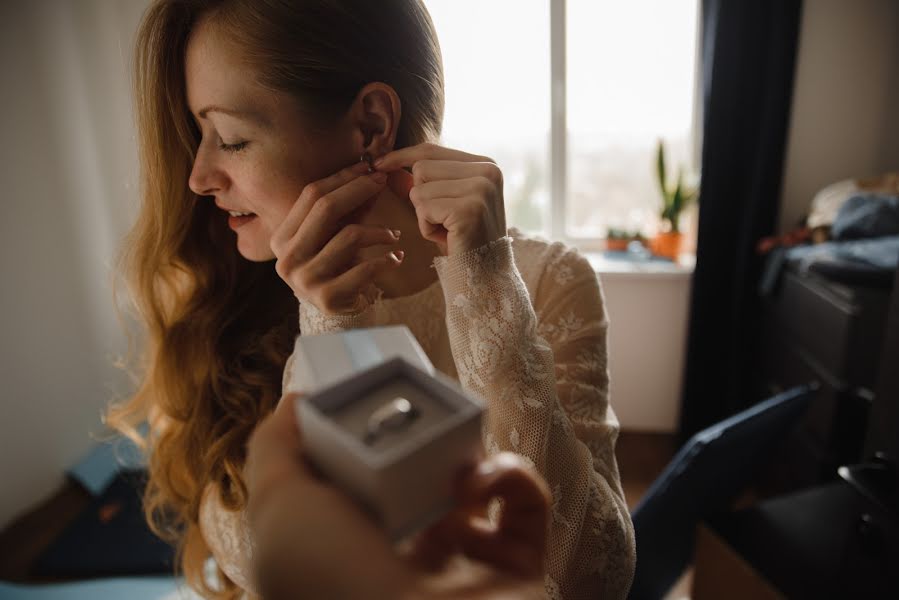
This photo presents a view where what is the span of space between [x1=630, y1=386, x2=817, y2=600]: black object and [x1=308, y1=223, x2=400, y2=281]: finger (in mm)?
690

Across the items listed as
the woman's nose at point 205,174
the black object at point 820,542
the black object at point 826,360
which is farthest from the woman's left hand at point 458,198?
the black object at point 826,360

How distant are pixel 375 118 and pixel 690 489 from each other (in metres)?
0.86

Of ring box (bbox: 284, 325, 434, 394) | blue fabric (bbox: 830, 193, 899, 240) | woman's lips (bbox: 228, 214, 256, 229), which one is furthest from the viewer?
blue fabric (bbox: 830, 193, 899, 240)

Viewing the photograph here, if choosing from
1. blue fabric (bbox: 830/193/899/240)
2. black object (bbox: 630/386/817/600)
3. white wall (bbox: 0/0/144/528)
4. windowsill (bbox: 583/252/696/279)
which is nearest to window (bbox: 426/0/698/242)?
windowsill (bbox: 583/252/696/279)

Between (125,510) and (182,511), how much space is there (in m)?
1.42

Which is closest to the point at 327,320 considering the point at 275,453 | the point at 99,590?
the point at 275,453

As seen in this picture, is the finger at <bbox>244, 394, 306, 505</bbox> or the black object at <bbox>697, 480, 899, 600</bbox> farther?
the black object at <bbox>697, 480, 899, 600</bbox>

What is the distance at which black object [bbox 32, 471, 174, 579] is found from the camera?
6.18 ft

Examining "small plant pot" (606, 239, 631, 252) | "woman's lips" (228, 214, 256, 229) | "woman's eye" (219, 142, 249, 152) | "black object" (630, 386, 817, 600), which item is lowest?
"black object" (630, 386, 817, 600)

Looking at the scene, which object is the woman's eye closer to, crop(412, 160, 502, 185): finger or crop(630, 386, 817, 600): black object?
crop(412, 160, 502, 185): finger

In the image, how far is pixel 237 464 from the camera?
0.92m

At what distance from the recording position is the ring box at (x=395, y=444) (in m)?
0.28

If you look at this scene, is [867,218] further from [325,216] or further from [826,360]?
[325,216]

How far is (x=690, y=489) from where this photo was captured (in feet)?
3.46
